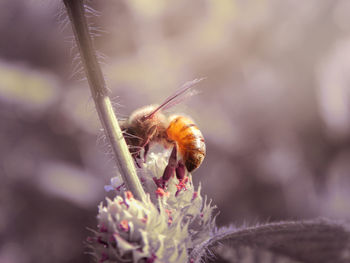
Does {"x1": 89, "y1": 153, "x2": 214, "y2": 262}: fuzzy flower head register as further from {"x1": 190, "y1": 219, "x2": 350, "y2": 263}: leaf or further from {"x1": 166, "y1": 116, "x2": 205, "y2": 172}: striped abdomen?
{"x1": 166, "y1": 116, "x2": 205, "y2": 172}: striped abdomen

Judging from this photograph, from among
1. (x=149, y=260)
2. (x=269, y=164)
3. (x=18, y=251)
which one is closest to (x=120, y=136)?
(x=149, y=260)

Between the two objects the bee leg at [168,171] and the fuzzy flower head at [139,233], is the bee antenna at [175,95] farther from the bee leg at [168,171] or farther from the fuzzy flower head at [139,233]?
the fuzzy flower head at [139,233]

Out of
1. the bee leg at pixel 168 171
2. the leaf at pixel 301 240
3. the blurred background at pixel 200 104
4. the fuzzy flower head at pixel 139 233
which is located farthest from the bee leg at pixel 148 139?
the blurred background at pixel 200 104

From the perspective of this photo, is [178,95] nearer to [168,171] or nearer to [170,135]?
[170,135]

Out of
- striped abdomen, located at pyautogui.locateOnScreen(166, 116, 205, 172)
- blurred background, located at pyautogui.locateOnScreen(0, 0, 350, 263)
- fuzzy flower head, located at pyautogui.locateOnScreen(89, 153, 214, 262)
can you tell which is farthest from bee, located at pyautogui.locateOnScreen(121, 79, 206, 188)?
blurred background, located at pyautogui.locateOnScreen(0, 0, 350, 263)

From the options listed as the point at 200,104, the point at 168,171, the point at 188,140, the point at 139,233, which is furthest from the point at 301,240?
the point at 200,104

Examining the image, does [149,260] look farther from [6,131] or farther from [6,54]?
[6,54]
